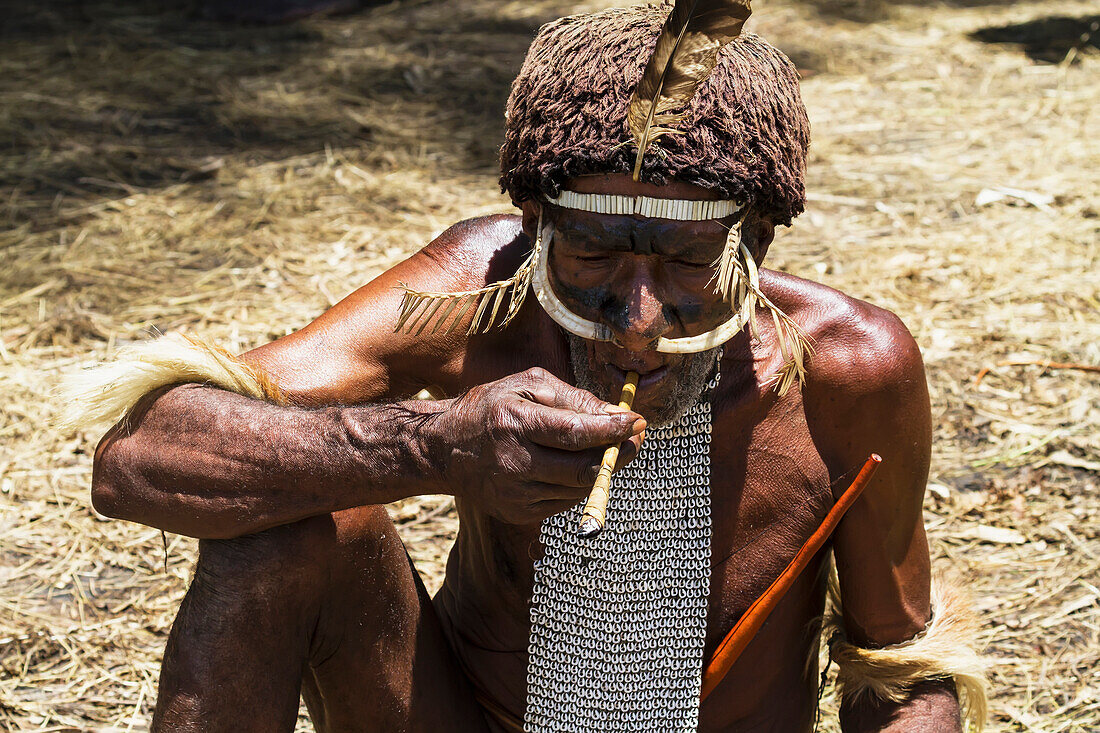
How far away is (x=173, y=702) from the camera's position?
208 cm

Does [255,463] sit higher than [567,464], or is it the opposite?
[567,464]

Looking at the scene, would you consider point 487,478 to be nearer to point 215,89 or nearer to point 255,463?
point 255,463

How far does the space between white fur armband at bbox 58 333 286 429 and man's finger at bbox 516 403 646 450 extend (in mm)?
619

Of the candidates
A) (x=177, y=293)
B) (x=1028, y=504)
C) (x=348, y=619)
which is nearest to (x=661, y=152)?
(x=348, y=619)

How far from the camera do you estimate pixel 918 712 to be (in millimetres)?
2424

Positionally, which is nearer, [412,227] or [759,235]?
[759,235]

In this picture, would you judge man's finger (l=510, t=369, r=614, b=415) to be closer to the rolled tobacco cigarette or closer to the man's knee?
the rolled tobacco cigarette

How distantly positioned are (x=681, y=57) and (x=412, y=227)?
11.8 feet

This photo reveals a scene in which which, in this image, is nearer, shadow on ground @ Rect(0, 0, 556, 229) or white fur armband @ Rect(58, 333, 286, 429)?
white fur armband @ Rect(58, 333, 286, 429)

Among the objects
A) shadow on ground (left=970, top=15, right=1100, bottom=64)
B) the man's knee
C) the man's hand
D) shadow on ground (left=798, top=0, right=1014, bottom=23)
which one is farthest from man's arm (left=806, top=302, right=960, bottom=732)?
shadow on ground (left=798, top=0, right=1014, bottom=23)

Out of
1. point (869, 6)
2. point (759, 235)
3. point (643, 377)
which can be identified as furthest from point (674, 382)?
point (869, 6)

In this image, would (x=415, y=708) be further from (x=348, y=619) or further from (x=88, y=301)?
(x=88, y=301)

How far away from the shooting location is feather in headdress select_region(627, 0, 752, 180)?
1.89m

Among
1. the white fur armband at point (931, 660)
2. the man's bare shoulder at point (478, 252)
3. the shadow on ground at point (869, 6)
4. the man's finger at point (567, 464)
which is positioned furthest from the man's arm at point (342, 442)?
the shadow on ground at point (869, 6)
